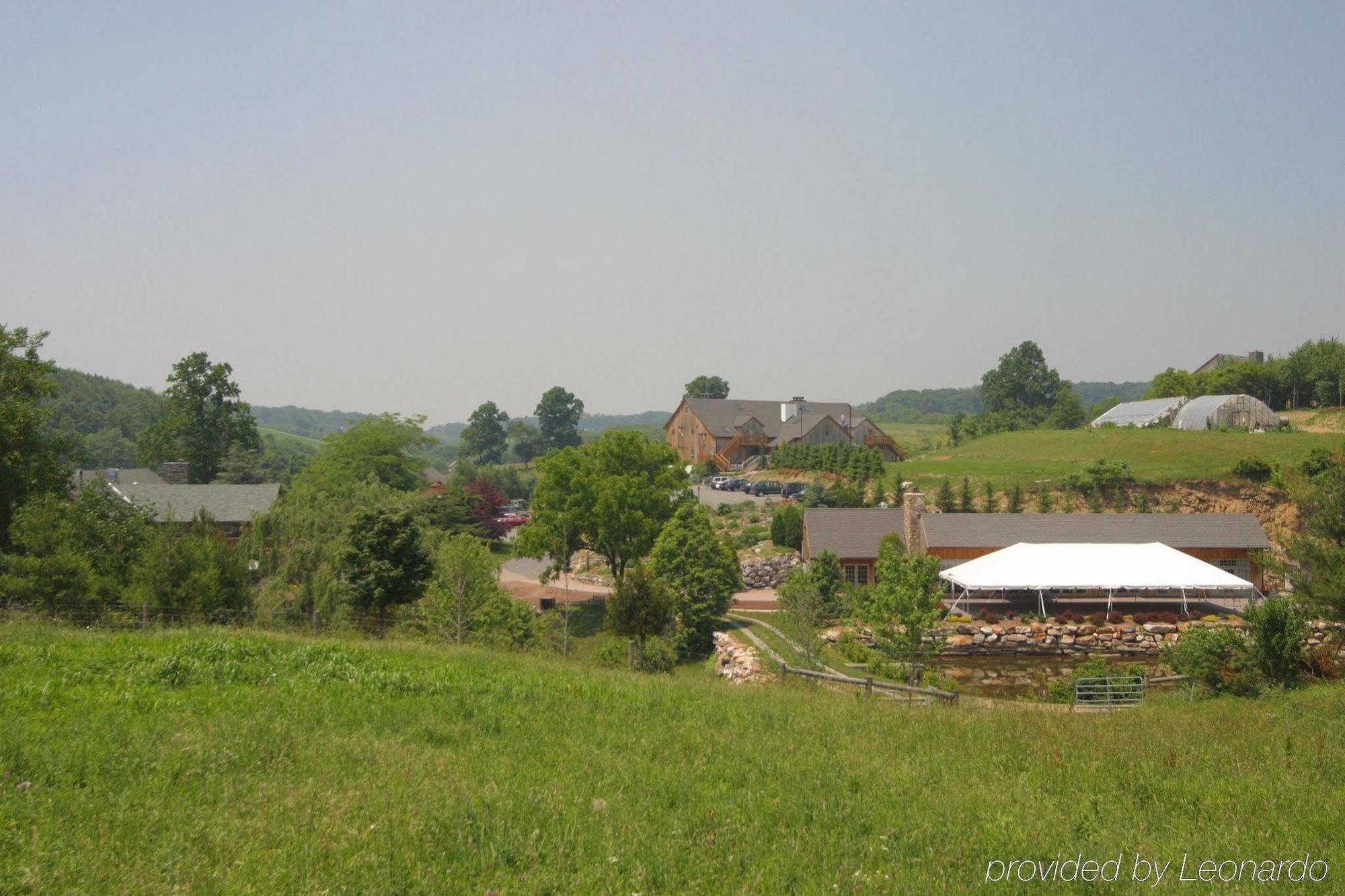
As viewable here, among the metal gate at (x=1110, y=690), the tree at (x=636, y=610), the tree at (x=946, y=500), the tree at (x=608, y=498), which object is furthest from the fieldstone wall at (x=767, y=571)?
the metal gate at (x=1110, y=690)

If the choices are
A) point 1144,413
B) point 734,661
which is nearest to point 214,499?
point 734,661

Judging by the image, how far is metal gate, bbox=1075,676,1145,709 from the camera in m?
20.4

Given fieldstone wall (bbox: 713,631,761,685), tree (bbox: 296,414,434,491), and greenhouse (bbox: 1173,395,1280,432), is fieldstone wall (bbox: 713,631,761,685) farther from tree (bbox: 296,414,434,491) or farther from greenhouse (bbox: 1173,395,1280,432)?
greenhouse (bbox: 1173,395,1280,432)

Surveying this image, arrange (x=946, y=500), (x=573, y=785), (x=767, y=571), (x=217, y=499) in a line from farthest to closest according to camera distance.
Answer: (x=946, y=500) → (x=217, y=499) → (x=767, y=571) → (x=573, y=785)

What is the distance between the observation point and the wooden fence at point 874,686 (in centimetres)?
1485

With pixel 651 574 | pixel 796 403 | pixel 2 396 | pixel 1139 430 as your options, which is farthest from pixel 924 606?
pixel 796 403

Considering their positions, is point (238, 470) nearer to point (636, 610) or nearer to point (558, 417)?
point (636, 610)

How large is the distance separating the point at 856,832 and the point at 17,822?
670 cm

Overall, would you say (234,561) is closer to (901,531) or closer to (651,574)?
(651,574)

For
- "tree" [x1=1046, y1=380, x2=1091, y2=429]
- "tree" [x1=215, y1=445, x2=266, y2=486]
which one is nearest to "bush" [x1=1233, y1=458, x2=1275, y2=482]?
"tree" [x1=1046, y1=380, x2=1091, y2=429]

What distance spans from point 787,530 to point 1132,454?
28.5m

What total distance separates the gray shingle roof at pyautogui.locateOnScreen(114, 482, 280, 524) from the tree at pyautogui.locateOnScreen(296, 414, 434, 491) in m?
7.83

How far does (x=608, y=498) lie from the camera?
38125 mm

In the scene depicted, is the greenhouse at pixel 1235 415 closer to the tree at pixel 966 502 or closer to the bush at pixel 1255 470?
the bush at pixel 1255 470
